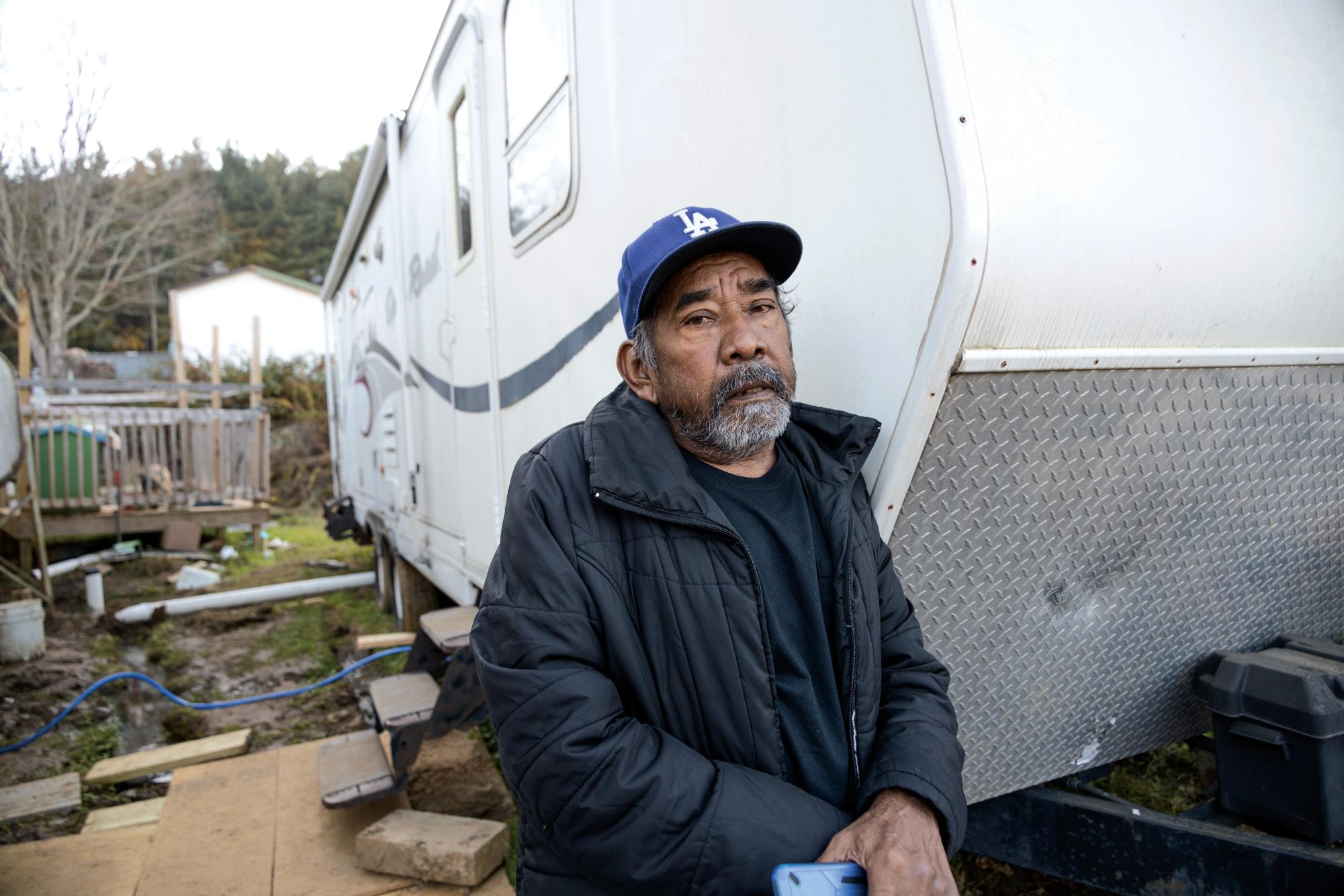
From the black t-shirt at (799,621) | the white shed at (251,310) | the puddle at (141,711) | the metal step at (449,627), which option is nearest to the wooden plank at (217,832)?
the metal step at (449,627)

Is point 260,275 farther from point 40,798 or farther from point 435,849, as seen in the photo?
point 435,849

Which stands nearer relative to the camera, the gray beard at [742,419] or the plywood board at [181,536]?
the gray beard at [742,419]

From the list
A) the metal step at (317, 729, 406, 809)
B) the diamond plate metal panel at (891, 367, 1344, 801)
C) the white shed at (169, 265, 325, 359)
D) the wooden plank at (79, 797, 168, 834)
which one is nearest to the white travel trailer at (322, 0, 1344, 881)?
the diamond plate metal panel at (891, 367, 1344, 801)

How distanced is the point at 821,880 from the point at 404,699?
7.75 ft

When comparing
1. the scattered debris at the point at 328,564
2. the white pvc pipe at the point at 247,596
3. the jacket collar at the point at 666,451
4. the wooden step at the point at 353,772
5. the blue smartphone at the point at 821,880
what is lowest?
the scattered debris at the point at 328,564

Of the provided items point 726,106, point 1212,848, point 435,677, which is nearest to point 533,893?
point 1212,848

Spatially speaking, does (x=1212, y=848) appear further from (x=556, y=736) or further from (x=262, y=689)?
(x=262, y=689)

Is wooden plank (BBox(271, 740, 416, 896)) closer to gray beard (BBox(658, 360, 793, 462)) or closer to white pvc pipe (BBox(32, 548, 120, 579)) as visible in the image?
gray beard (BBox(658, 360, 793, 462))

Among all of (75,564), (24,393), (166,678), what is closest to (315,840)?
(166,678)

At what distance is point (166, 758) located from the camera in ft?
13.3

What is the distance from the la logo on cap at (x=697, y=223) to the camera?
5.11ft

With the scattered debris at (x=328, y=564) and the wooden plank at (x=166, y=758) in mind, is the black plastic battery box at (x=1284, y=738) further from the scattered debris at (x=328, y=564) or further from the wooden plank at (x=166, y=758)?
the scattered debris at (x=328, y=564)

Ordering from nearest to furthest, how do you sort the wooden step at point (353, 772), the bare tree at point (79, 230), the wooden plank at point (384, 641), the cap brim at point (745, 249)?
the cap brim at point (745, 249), the wooden step at point (353, 772), the wooden plank at point (384, 641), the bare tree at point (79, 230)

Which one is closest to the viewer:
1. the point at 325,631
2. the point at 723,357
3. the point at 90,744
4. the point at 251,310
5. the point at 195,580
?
the point at 723,357
